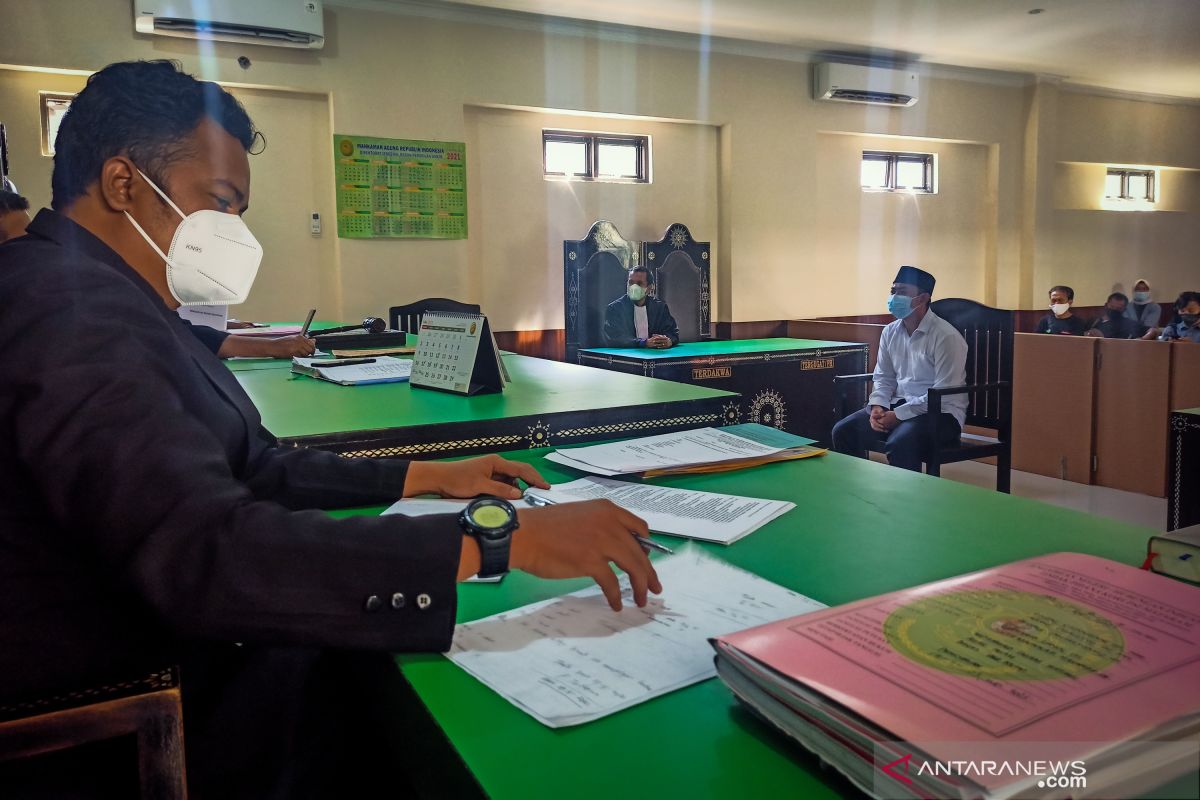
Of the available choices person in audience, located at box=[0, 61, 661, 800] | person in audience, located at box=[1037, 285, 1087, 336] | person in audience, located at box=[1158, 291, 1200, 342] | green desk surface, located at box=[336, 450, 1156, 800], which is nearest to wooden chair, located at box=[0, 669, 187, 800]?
person in audience, located at box=[0, 61, 661, 800]

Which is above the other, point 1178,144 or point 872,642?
point 1178,144

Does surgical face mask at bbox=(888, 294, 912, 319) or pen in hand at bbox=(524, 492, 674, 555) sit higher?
surgical face mask at bbox=(888, 294, 912, 319)

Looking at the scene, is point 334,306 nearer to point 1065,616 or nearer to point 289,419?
point 289,419

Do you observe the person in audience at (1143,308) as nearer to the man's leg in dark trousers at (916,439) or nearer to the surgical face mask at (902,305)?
the surgical face mask at (902,305)

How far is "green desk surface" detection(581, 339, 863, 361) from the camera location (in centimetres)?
495

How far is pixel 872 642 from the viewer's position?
0.60 m

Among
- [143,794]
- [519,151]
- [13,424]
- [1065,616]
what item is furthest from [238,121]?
[519,151]

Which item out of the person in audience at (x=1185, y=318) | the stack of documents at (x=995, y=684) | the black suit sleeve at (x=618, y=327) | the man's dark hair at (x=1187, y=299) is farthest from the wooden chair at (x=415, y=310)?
the man's dark hair at (x=1187, y=299)

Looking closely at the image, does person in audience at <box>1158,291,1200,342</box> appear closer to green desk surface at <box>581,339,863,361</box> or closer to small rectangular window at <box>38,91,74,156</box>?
green desk surface at <box>581,339,863,361</box>

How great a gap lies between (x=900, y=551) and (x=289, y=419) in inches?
48.9

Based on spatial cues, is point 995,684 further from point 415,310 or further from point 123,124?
point 415,310

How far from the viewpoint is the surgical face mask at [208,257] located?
1026 millimetres

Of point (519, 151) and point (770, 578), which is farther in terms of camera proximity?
point (519, 151)

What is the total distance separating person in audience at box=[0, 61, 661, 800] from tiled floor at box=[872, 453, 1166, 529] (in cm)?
344
